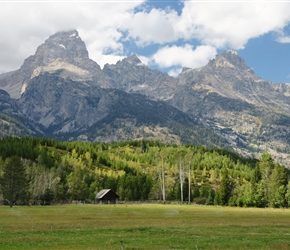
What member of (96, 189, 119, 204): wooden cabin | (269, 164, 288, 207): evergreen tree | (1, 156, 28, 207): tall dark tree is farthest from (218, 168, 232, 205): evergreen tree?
(1, 156, 28, 207): tall dark tree

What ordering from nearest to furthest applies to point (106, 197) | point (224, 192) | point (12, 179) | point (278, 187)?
point (12, 179), point (278, 187), point (224, 192), point (106, 197)

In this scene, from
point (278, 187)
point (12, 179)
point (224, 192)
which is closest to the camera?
point (12, 179)

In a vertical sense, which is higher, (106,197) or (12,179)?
(12,179)

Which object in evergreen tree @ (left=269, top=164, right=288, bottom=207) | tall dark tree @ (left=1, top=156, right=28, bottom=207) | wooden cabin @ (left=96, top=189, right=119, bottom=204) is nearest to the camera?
tall dark tree @ (left=1, top=156, right=28, bottom=207)

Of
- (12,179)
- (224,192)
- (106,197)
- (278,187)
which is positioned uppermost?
(12,179)

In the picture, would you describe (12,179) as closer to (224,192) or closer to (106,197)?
(106,197)

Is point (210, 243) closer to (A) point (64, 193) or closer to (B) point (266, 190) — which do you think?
(B) point (266, 190)

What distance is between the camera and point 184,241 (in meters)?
35.1

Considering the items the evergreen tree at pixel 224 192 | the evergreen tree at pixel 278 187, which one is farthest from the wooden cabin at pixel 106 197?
the evergreen tree at pixel 278 187

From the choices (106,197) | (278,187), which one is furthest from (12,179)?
(278,187)

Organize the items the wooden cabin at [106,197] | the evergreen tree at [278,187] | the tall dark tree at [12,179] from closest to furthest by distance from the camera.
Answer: the tall dark tree at [12,179]
the evergreen tree at [278,187]
the wooden cabin at [106,197]

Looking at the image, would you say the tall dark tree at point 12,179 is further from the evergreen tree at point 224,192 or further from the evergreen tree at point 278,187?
the evergreen tree at point 278,187

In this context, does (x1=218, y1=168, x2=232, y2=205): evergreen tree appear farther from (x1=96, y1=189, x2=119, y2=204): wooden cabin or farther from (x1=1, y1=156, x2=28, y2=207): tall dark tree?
(x1=1, y1=156, x2=28, y2=207): tall dark tree

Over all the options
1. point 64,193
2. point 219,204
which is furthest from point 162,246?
point 64,193
